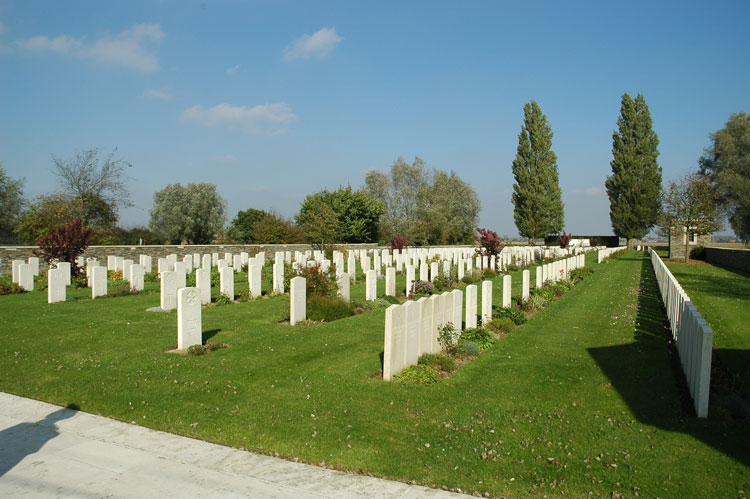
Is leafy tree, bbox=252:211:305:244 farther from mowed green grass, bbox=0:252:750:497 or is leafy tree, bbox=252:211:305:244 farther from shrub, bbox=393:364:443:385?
shrub, bbox=393:364:443:385

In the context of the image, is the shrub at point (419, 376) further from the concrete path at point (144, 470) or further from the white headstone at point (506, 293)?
the white headstone at point (506, 293)

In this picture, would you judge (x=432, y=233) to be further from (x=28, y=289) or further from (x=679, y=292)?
(x=679, y=292)

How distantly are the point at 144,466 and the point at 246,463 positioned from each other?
0.94 m

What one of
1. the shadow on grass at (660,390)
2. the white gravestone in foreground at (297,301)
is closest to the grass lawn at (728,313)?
the shadow on grass at (660,390)

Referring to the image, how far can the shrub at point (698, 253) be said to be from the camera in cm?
3769

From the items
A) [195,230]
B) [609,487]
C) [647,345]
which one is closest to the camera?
[609,487]

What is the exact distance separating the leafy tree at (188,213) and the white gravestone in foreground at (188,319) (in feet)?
139

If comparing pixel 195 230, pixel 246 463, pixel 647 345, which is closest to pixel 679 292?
pixel 647 345

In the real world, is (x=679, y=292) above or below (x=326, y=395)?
above

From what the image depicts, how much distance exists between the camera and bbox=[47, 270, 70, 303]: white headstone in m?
14.3

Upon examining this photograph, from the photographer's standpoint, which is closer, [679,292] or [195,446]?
[195,446]

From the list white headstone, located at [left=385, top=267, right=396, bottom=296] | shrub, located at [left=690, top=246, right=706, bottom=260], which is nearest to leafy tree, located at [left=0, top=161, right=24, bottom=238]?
white headstone, located at [left=385, top=267, right=396, bottom=296]

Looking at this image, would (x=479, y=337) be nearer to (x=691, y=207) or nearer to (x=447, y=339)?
(x=447, y=339)

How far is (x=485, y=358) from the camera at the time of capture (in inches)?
349
